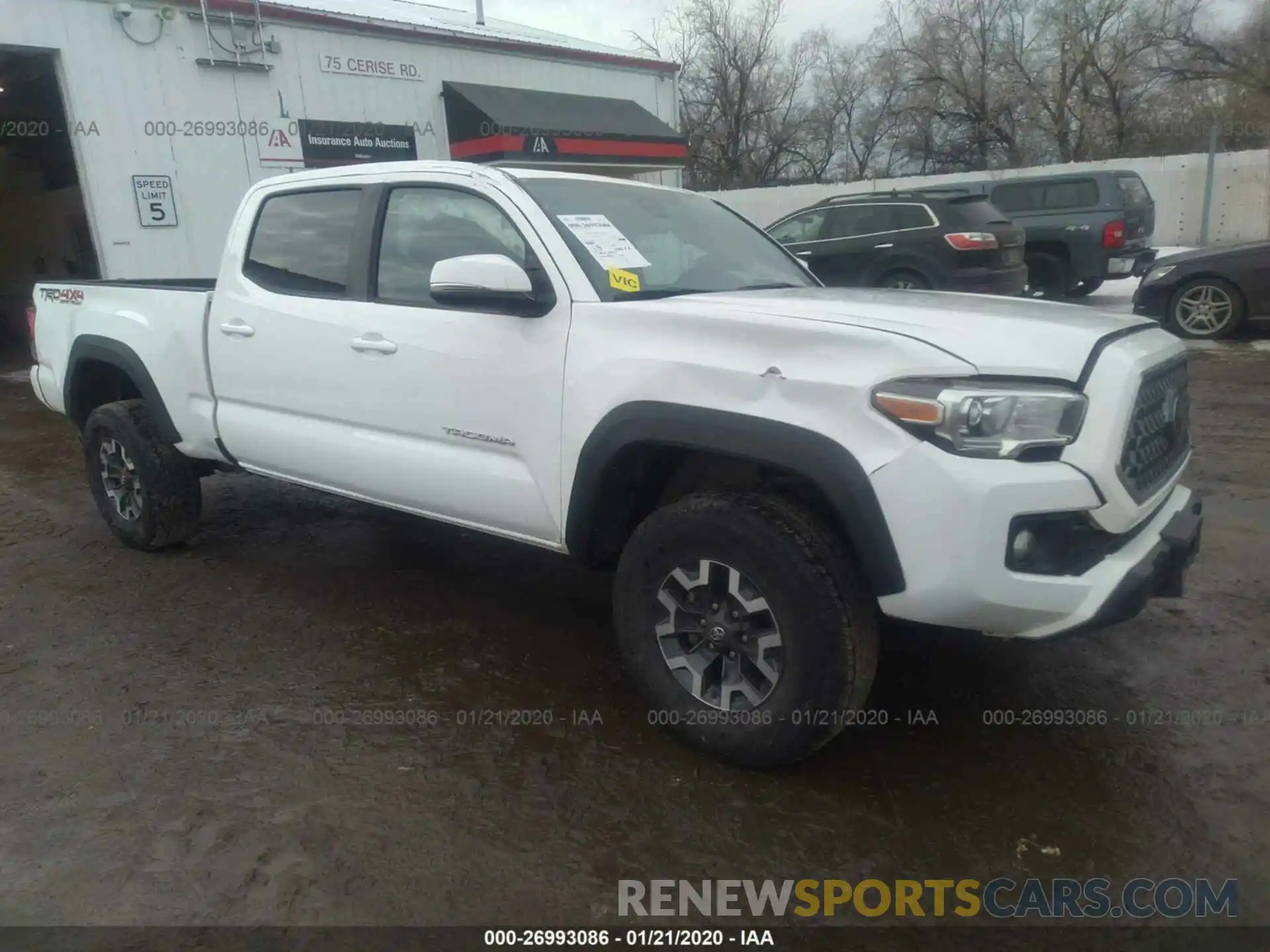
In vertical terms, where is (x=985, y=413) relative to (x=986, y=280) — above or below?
above

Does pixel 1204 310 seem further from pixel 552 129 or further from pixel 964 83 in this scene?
pixel 964 83

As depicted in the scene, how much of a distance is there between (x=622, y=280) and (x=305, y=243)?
1.71 m

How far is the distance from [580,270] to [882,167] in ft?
134

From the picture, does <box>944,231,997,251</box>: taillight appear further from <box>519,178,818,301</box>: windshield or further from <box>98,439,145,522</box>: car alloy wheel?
<box>98,439,145,522</box>: car alloy wheel

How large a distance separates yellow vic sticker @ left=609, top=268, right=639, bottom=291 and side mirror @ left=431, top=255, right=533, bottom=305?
285 mm

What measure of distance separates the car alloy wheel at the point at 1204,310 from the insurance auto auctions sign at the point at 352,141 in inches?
410

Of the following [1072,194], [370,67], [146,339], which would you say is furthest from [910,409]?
[370,67]

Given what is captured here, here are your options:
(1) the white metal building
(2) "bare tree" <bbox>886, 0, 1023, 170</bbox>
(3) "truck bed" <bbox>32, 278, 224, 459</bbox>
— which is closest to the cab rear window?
(1) the white metal building

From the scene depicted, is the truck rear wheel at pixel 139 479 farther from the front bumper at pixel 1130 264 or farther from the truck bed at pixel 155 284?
the front bumper at pixel 1130 264

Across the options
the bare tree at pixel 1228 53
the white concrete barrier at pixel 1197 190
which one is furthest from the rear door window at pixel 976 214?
the bare tree at pixel 1228 53

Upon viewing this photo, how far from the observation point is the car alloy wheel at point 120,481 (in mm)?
4852

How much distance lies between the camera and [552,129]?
52.0ft

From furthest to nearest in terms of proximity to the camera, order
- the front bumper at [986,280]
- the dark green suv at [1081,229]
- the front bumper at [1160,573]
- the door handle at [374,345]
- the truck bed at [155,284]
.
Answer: the dark green suv at [1081,229], the front bumper at [986,280], the truck bed at [155,284], the door handle at [374,345], the front bumper at [1160,573]

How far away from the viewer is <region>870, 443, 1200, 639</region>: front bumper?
7.66 ft
